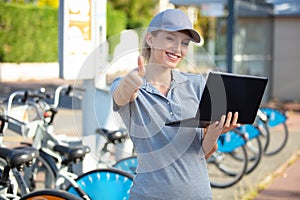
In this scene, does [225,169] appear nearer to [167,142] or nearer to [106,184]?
[106,184]

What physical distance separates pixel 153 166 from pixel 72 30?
2607mm

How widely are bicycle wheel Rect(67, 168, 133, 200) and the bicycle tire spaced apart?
10.4 ft

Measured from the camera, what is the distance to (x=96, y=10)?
18.3 ft

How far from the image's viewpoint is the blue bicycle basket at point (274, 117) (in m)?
9.32

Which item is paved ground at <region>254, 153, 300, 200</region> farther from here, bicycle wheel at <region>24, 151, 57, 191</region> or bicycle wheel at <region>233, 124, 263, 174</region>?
bicycle wheel at <region>24, 151, 57, 191</region>

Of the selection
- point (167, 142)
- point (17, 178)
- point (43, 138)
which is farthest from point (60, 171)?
point (167, 142)

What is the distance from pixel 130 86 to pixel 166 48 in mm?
311

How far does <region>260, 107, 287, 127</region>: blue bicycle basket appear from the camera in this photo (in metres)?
9.32

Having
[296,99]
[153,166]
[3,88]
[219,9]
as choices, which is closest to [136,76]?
[153,166]

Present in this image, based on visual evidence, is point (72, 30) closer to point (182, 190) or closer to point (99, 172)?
point (99, 172)

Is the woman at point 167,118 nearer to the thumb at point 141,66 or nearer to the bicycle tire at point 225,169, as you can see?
the thumb at point 141,66

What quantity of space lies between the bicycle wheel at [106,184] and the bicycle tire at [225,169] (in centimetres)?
317

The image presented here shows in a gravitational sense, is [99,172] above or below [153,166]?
below

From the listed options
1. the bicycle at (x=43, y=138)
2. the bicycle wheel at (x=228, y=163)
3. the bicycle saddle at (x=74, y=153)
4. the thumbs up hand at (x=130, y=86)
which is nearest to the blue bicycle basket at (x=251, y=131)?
the bicycle wheel at (x=228, y=163)
